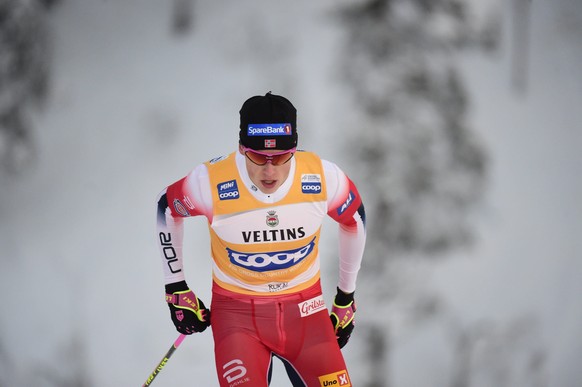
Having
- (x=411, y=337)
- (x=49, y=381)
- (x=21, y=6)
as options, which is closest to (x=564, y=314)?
(x=411, y=337)

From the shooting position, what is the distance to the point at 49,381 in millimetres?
4871

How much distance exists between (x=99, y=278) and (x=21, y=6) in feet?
6.43

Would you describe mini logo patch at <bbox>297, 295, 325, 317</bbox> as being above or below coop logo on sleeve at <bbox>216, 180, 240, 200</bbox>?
below

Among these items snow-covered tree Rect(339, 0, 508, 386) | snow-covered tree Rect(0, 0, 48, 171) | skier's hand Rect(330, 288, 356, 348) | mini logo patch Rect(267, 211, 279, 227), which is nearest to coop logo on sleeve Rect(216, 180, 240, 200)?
mini logo patch Rect(267, 211, 279, 227)

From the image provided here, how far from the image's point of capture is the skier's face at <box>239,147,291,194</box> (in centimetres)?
254

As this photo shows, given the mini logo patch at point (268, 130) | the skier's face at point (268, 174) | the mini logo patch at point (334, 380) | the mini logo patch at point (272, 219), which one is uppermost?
the mini logo patch at point (268, 130)

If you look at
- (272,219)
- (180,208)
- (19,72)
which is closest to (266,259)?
(272,219)

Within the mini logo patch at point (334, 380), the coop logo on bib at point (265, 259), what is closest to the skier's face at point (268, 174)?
the coop logo on bib at point (265, 259)

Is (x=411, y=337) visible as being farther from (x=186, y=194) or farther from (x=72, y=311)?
(x=186, y=194)

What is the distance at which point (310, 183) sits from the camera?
8.84 ft

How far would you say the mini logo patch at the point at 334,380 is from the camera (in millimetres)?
2607

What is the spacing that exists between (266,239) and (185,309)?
52cm

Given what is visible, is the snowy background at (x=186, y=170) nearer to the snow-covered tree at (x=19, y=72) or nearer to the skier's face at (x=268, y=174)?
the snow-covered tree at (x=19, y=72)

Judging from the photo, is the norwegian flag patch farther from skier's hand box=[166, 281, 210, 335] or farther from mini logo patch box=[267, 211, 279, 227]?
skier's hand box=[166, 281, 210, 335]
